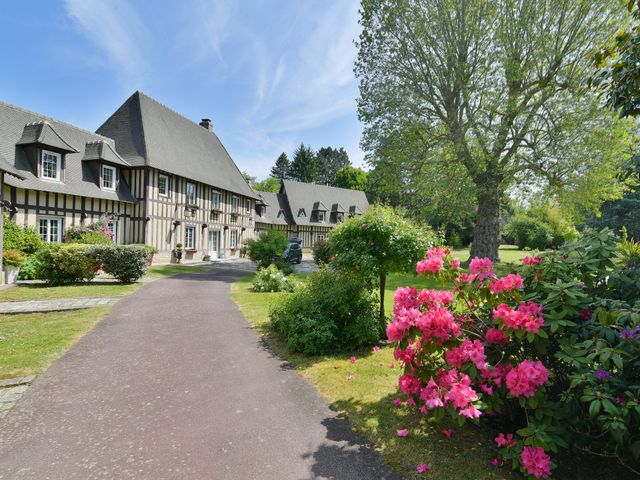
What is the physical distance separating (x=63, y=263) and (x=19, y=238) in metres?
4.21

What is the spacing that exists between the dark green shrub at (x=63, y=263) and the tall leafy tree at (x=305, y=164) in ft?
194

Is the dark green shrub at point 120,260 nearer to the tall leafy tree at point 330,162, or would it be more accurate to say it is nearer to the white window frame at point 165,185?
the white window frame at point 165,185

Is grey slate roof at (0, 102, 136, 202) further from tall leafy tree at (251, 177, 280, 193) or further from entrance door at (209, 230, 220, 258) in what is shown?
tall leafy tree at (251, 177, 280, 193)

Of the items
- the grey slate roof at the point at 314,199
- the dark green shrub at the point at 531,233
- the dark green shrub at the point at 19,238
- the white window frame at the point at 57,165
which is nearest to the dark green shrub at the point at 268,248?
the dark green shrub at the point at 19,238

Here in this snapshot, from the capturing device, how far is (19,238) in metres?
13.5

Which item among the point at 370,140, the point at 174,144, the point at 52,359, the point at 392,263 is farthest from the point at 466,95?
the point at 174,144

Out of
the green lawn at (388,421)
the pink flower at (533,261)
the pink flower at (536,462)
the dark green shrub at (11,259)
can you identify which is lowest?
the green lawn at (388,421)

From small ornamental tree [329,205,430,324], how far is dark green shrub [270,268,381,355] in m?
0.42

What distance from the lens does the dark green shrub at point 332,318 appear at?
5980 mm

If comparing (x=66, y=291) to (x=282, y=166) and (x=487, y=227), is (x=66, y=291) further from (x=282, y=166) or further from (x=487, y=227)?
(x=282, y=166)

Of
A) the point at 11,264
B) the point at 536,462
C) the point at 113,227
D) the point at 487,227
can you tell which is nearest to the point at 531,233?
the point at 487,227

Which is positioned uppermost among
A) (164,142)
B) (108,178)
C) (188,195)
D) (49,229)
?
(164,142)

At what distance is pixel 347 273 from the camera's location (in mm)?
6598

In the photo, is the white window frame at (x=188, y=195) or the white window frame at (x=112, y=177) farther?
the white window frame at (x=188, y=195)
